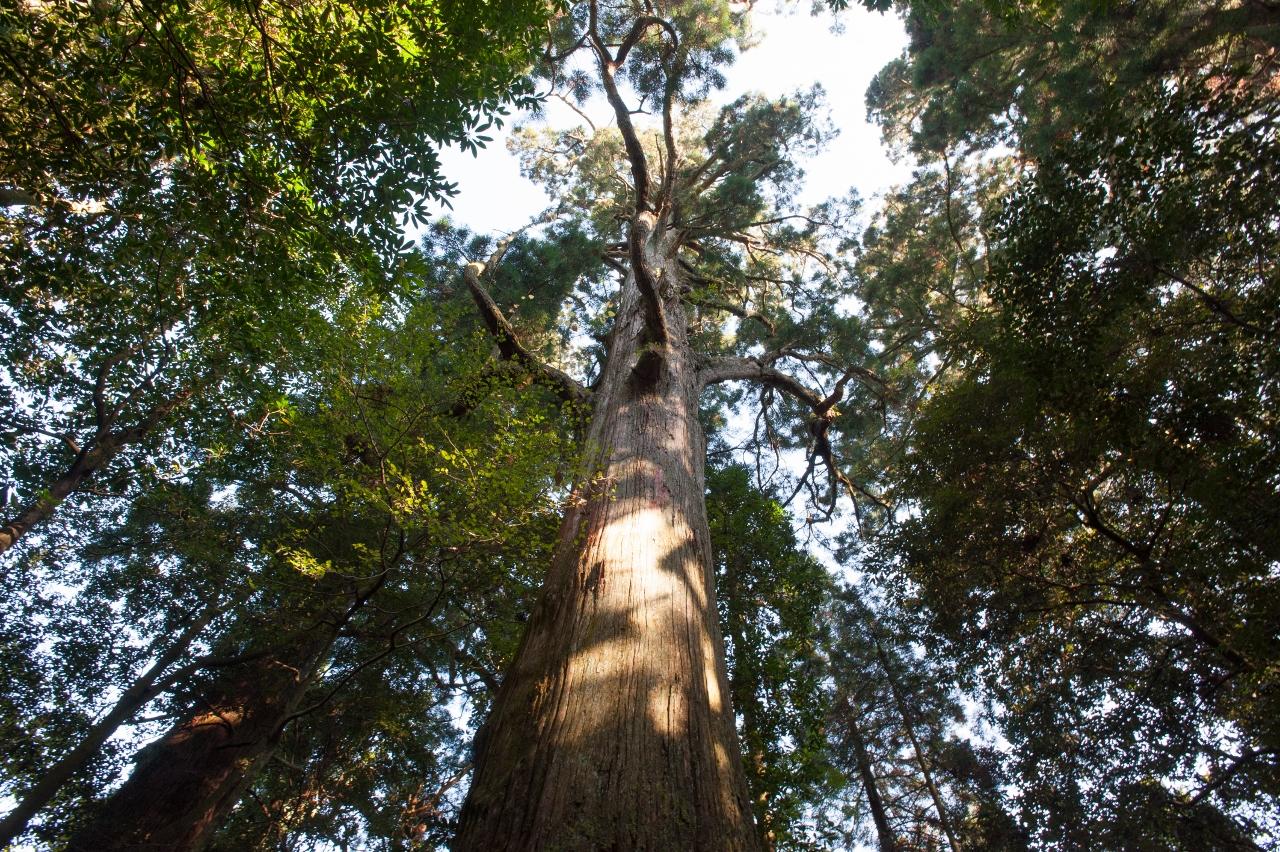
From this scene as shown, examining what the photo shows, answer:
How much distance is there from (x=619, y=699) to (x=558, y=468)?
1645mm

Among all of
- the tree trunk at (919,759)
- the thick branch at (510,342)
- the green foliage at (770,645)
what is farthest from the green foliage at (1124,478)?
the thick branch at (510,342)

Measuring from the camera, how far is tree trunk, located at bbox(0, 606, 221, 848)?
4.55 metres

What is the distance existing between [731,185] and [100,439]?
955 cm

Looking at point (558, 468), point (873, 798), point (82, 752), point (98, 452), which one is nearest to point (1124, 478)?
point (558, 468)

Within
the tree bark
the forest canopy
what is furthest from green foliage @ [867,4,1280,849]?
the tree bark

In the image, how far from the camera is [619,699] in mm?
1971

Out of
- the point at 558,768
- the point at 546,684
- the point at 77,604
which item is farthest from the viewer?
the point at 77,604

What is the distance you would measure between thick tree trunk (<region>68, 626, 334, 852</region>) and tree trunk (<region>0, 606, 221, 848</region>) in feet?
1.55

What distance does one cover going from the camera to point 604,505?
3178mm

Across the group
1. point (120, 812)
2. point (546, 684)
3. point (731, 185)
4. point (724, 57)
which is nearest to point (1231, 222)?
point (546, 684)

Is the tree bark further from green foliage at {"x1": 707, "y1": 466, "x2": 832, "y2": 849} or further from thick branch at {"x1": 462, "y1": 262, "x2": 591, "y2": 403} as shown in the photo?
green foliage at {"x1": 707, "y1": 466, "x2": 832, "y2": 849}

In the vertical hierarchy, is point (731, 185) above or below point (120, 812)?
above

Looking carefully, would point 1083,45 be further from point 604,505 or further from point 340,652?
point 340,652

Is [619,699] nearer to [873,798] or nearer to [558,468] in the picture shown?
[558,468]
